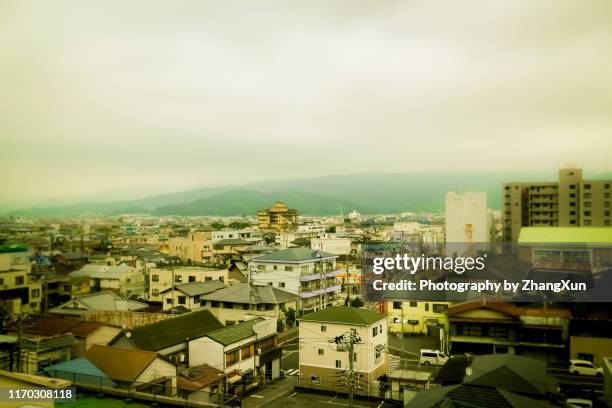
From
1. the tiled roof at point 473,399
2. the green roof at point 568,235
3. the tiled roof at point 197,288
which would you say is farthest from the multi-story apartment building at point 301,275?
the tiled roof at point 473,399

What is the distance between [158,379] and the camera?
4422 mm

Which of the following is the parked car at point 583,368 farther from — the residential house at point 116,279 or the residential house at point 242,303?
the residential house at point 116,279

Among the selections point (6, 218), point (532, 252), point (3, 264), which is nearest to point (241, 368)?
point (6, 218)

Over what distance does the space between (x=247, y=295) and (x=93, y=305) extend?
2515mm

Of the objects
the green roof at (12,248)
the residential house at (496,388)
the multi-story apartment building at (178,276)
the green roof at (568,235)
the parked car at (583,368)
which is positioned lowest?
the parked car at (583,368)

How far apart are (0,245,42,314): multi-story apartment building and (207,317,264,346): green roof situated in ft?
11.4

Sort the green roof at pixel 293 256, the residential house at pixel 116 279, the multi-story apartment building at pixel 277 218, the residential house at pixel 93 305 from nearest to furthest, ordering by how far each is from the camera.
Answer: the residential house at pixel 93 305 < the residential house at pixel 116 279 < the green roof at pixel 293 256 < the multi-story apartment building at pixel 277 218

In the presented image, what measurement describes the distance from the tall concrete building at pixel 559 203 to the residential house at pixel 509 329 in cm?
1199

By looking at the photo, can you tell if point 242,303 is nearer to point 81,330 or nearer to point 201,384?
point 81,330

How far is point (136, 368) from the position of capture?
4.36 meters

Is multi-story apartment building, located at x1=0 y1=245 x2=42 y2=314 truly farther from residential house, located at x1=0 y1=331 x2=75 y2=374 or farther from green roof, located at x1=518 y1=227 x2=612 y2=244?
green roof, located at x1=518 y1=227 x2=612 y2=244

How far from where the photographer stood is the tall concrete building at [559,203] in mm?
16172

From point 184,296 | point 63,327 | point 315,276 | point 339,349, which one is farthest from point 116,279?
point 339,349

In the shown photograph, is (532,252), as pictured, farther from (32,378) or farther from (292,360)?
(32,378)
